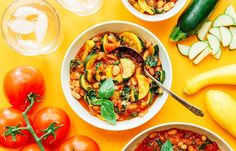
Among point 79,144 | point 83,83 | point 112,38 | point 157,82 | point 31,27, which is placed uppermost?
point 31,27

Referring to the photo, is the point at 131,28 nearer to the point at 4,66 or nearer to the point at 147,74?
the point at 147,74

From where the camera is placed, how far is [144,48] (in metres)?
3.06

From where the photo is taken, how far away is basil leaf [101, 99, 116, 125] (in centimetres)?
302

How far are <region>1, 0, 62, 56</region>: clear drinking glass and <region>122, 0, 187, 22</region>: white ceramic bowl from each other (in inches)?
12.4

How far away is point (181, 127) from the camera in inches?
119

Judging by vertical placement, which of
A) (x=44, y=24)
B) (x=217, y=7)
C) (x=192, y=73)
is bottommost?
(x=192, y=73)

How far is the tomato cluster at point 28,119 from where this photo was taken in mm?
3018

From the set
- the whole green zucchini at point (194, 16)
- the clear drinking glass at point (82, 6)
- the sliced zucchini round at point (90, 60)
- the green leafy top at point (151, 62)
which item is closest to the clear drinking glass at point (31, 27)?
the clear drinking glass at point (82, 6)

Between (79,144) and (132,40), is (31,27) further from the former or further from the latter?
(79,144)

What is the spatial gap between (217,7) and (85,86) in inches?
26.5

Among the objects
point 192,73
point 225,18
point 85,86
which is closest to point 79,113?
point 85,86

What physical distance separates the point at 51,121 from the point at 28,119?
0.36 feet

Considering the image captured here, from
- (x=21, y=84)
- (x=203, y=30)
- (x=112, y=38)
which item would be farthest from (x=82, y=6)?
(x=203, y=30)

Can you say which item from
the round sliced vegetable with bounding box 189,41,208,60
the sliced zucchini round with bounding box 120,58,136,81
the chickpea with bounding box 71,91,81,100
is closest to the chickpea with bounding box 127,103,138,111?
the sliced zucchini round with bounding box 120,58,136,81
